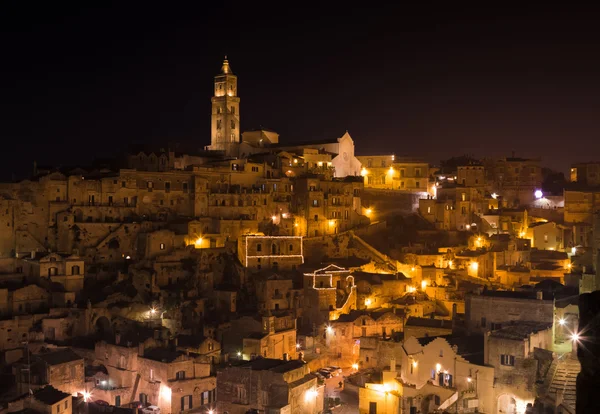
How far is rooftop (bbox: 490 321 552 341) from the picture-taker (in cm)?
2889

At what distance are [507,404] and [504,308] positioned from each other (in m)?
6.09

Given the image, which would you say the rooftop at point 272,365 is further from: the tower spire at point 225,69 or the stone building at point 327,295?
the tower spire at point 225,69

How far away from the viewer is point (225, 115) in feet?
218

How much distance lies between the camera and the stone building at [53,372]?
103ft

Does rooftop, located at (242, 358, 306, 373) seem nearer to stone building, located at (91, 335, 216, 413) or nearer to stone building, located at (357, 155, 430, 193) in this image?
stone building, located at (91, 335, 216, 413)

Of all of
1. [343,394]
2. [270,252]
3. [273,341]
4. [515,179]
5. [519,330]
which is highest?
[515,179]

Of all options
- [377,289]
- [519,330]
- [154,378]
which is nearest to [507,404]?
[519,330]

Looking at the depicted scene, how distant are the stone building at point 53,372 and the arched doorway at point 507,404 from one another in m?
21.6

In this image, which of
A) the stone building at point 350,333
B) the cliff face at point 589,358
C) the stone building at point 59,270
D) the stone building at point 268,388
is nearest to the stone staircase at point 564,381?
the stone building at point 268,388

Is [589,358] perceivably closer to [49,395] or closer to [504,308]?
[49,395]

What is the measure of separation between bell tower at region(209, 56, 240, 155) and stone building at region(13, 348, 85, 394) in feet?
120

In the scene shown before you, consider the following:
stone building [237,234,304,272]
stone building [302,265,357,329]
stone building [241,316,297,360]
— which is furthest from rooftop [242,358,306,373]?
stone building [237,234,304,272]

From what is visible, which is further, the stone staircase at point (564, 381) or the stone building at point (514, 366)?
the stone building at point (514, 366)

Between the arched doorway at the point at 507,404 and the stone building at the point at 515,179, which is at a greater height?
Answer: the stone building at the point at 515,179
